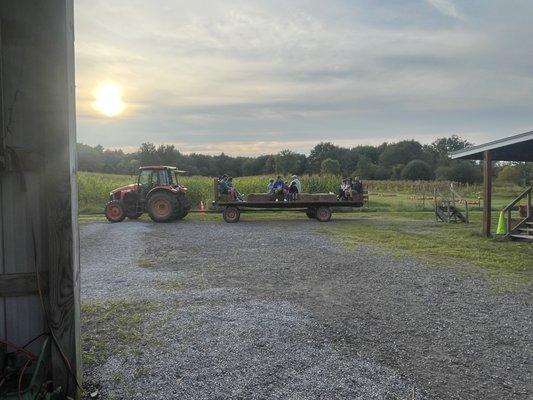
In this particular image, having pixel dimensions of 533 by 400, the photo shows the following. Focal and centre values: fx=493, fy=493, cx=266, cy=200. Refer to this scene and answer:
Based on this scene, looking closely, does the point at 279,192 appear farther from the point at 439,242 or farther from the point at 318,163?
the point at 318,163

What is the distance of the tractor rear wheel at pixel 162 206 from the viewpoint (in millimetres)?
17531

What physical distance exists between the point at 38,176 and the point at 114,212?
14.9m

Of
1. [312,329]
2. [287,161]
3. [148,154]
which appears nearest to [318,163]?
[287,161]

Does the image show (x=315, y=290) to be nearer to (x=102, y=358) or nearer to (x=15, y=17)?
(x=102, y=358)

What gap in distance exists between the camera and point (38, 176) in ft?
11.7

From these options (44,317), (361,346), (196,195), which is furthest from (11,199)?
(196,195)

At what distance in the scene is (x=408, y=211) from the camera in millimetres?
24812

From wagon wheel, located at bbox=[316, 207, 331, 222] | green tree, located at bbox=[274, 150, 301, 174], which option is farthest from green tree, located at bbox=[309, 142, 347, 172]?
wagon wheel, located at bbox=[316, 207, 331, 222]

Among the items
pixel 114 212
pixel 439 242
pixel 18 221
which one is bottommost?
pixel 439 242

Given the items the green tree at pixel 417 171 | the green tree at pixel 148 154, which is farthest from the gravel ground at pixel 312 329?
the green tree at pixel 417 171

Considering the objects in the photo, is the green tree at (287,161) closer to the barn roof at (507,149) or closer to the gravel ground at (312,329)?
the barn roof at (507,149)

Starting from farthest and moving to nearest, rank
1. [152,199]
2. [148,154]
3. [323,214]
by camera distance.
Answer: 1. [148,154]
2. [323,214]
3. [152,199]

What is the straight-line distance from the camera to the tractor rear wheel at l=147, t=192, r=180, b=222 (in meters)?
17.5

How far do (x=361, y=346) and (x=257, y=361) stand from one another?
1.17m
